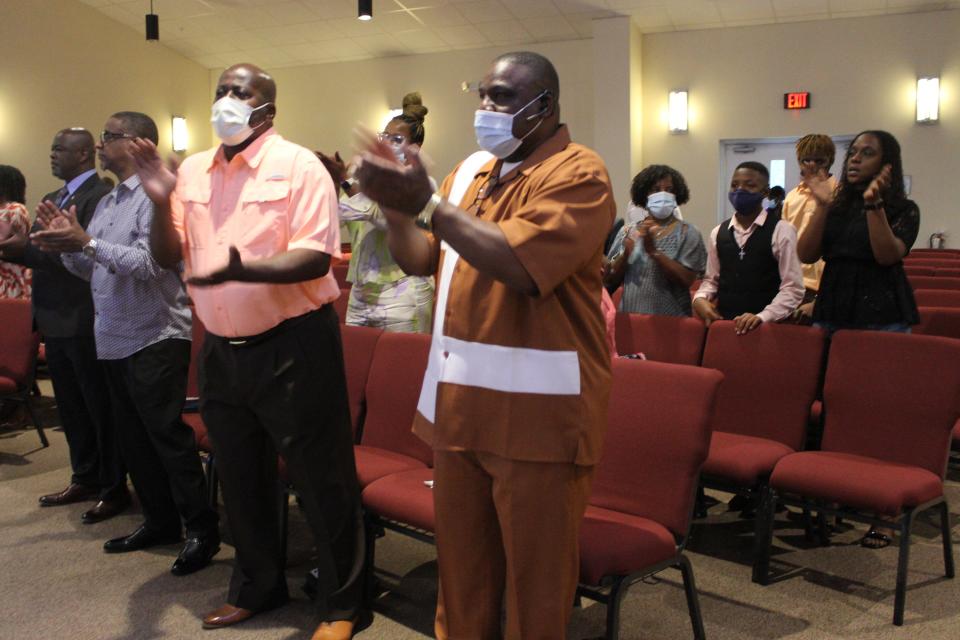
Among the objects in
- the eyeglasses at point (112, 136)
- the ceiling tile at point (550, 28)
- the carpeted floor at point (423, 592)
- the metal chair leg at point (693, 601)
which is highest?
the ceiling tile at point (550, 28)

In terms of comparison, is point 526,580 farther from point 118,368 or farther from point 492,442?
point 118,368

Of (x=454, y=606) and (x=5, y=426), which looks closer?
(x=454, y=606)

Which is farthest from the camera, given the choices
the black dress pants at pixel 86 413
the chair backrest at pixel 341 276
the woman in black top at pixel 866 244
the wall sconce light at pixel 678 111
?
the wall sconce light at pixel 678 111

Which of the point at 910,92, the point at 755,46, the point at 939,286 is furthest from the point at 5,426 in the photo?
the point at 910,92

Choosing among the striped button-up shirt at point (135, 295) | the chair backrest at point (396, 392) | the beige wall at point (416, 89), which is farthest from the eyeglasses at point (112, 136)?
the beige wall at point (416, 89)

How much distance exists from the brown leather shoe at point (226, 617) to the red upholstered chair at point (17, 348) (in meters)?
2.71

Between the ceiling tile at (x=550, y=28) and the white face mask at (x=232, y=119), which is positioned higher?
the ceiling tile at (x=550, y=28)

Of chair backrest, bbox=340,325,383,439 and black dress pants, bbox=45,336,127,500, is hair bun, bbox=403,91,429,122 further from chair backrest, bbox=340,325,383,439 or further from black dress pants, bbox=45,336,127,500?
black dress pants, bbox=45,336,127,500

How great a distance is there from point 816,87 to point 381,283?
7820mm

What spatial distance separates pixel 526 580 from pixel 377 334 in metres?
1.78

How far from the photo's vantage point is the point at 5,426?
5449 millimetres

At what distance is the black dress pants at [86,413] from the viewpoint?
367 cm

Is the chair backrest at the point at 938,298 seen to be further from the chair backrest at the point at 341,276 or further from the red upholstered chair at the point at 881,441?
the chair backrest at the point at 341,276

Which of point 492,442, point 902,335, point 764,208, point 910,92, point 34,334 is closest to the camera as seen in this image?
point 492,442
